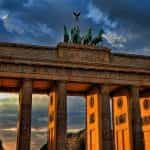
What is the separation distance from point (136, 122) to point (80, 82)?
947 cm

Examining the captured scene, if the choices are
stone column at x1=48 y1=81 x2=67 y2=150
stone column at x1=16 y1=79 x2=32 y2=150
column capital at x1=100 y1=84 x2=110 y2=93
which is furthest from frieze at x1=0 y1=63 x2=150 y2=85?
stone column at x1=16 y1=79 x2=32 y2=150

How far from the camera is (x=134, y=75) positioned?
4303 centimetres

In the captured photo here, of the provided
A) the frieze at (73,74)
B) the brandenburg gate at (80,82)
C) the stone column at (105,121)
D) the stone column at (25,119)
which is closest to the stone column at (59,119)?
the brandenburg gate at (80,82)

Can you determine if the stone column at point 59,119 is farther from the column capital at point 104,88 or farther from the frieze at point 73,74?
the column capital at point 104,88

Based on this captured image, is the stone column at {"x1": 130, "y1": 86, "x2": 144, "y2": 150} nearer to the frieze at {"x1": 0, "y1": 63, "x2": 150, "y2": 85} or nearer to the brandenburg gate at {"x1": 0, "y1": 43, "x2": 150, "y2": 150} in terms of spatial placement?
the brandenburg gate at {"x1": 0, "y1": 43, "x2": 150, "y2": 150}

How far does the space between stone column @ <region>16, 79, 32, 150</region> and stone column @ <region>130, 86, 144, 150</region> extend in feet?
47.1

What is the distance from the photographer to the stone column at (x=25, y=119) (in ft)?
118

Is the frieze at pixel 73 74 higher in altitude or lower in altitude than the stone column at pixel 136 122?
higher

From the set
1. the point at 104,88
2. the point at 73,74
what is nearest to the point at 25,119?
the point at 73,74

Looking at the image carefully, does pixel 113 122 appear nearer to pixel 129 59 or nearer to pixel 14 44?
pixel 129 59

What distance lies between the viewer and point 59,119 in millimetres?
38219

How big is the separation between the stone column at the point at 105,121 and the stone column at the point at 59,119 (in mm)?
5340

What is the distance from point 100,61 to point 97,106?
254 inches

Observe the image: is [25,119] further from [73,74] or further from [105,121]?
[105,121]
